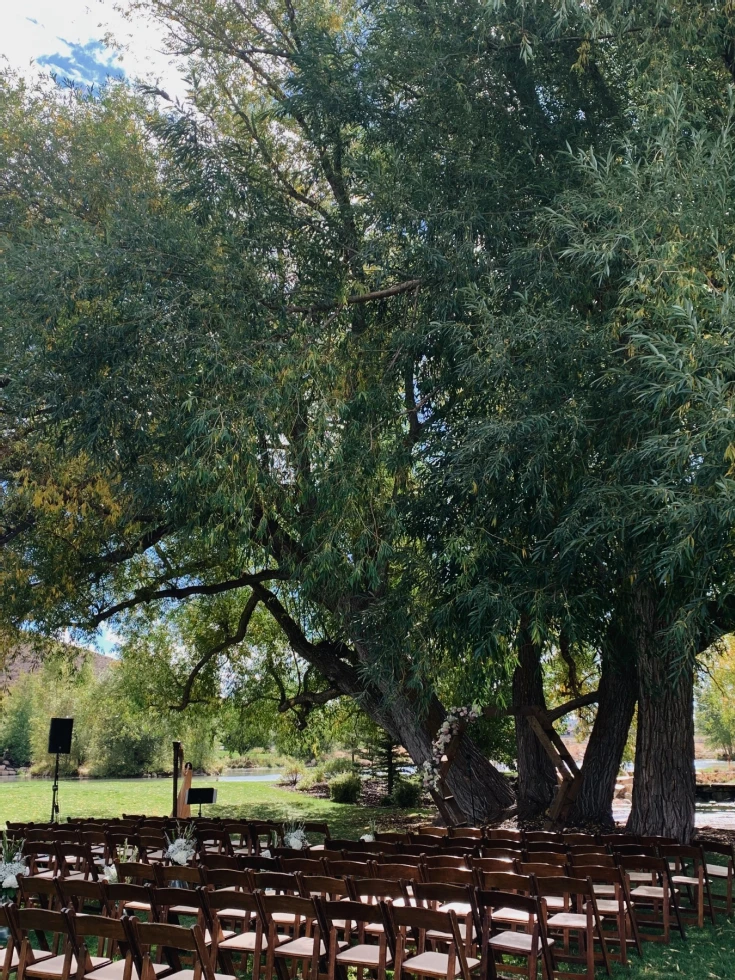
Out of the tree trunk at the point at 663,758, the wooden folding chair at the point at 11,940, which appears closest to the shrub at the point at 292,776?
the tree trunk at the point at 663,758

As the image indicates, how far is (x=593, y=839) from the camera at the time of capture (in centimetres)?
829

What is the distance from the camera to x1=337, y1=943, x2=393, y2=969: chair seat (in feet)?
16.3

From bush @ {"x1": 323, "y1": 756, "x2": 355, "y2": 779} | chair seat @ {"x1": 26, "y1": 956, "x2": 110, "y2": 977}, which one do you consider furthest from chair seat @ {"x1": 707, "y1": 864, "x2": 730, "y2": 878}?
bush @ {"x1": 323, "y1": 756, "x2": 355, "y2": 779}

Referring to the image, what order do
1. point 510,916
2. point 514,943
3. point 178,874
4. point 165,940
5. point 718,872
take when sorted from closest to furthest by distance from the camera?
point 165,940, point 514,943, point 178,874, point 510,916, point 718,872

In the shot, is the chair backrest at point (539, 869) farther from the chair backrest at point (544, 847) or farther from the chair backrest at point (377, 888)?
the chair backrest at point (544, 847)

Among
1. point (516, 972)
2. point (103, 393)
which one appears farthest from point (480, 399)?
point (516, 972)

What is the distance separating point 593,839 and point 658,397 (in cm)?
423

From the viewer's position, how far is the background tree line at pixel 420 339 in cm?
743

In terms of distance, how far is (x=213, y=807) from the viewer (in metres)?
21.0

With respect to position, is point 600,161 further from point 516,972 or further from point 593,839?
point 516,972

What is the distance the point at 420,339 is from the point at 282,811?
1288 cm

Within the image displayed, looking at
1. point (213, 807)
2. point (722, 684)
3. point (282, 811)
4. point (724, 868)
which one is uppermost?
point (722, 684)

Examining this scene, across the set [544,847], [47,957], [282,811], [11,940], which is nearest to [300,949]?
[47,957]

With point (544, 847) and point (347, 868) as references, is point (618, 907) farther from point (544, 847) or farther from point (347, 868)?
point (347, 868)
